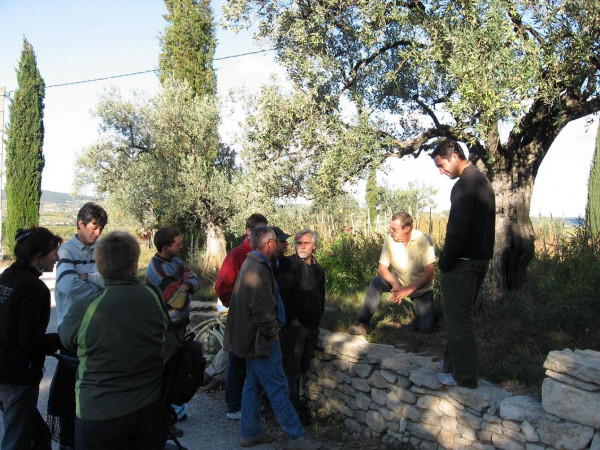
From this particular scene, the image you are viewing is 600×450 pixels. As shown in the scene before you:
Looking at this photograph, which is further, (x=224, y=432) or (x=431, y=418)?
(x=224, y=432)

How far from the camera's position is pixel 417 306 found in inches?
234

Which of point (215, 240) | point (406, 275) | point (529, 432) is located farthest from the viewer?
point (215, 240)

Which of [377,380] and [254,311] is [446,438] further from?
[254,311]

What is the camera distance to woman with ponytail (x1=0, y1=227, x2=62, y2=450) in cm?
332

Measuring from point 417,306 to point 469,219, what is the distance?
215cm

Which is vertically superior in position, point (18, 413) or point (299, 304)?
point (299, 304)

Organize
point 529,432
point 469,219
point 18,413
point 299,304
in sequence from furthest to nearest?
point 299,304, point 469,219, point 529,432, point 18,413

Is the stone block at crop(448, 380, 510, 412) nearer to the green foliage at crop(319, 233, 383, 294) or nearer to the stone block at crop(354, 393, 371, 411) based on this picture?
the stone block at crop(354, 393, 371, 411)

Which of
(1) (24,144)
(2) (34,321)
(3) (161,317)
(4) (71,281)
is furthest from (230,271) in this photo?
(1) (24,144)

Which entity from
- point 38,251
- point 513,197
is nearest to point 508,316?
point 513,197

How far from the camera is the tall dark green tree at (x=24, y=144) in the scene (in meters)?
23.6

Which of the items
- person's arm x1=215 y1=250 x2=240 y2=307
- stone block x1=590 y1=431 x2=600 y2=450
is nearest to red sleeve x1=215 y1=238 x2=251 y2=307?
person's arm x1=215 y1=250 x2=240 y2=307

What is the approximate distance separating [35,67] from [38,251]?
79.0 feet

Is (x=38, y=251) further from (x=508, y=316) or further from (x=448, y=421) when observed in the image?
(x=508, y=316)
